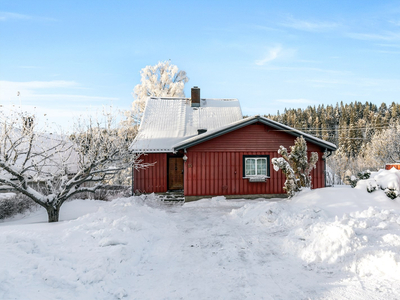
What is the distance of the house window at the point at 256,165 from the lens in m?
13.3

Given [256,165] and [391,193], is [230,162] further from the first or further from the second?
[391,193]

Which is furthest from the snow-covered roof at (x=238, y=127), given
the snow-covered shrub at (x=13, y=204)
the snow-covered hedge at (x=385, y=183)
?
the snow-covered shrub at (x=13, y=204)

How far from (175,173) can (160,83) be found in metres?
15.9

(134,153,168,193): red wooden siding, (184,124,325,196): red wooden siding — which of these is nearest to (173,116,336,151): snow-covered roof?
(184,124,325,196): red wooden siding

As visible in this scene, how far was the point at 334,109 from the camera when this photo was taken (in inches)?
3814

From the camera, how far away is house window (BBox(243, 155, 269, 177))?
1334cm

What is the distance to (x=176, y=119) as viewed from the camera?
17.6m

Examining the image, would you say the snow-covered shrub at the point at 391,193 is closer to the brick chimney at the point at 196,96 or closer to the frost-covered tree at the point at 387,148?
the brick chimney at the point at 196,96

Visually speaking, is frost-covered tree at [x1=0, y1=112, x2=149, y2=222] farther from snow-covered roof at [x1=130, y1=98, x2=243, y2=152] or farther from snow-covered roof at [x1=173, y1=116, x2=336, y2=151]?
snow-covered roof at [x1=130, y1=98, x2=243, y2=152]

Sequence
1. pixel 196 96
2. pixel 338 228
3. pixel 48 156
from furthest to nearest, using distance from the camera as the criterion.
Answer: pixel 196 96 → pixel 48 156 → pixel 338 228

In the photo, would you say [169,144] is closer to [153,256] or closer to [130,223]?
[130,223]

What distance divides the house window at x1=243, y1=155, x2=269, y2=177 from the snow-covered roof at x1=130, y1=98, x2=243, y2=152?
→ 4.44 metres

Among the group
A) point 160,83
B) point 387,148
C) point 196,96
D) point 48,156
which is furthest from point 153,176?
point 387,148

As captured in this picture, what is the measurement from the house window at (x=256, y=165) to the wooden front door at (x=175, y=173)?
4284 mm
